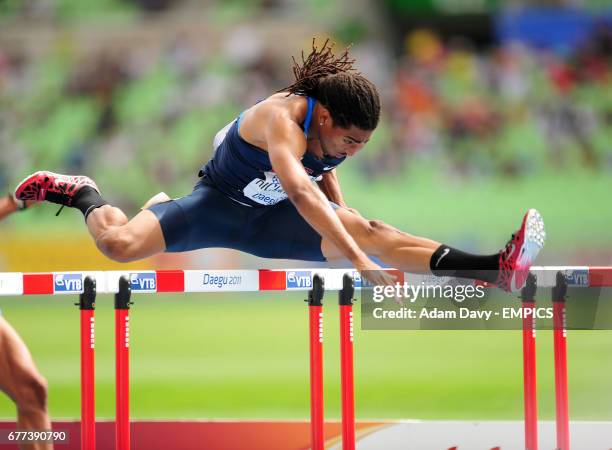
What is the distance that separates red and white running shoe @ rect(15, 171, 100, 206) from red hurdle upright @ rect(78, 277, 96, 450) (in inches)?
41.9

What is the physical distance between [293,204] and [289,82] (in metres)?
13.0

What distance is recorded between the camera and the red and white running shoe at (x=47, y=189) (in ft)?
16.3

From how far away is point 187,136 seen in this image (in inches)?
680

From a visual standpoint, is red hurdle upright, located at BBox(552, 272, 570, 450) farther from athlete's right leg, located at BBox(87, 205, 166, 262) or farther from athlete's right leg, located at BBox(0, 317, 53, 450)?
athlete's right leg, located at BBox(0, 317, 53, 450)

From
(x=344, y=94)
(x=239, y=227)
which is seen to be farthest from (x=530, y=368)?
(x=239, y=227)

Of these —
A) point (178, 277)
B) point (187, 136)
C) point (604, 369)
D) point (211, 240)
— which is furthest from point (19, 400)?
point (187, 136)

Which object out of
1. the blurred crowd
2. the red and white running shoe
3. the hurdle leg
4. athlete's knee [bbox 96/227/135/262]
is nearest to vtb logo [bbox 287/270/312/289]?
the hurdle leg

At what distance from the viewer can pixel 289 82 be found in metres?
17.4

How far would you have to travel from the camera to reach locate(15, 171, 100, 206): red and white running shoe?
16.3 feet

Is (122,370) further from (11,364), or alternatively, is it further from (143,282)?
(11,364)

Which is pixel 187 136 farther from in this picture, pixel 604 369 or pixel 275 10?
pixel 604 369

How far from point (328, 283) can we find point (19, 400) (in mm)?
1482

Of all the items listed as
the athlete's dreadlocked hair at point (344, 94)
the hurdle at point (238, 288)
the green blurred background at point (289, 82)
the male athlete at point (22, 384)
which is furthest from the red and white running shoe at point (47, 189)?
the green blurred background at point (289, 82)

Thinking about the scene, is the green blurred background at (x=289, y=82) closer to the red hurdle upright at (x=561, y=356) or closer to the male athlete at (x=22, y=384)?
the male athlete at (x=22, y=384)
